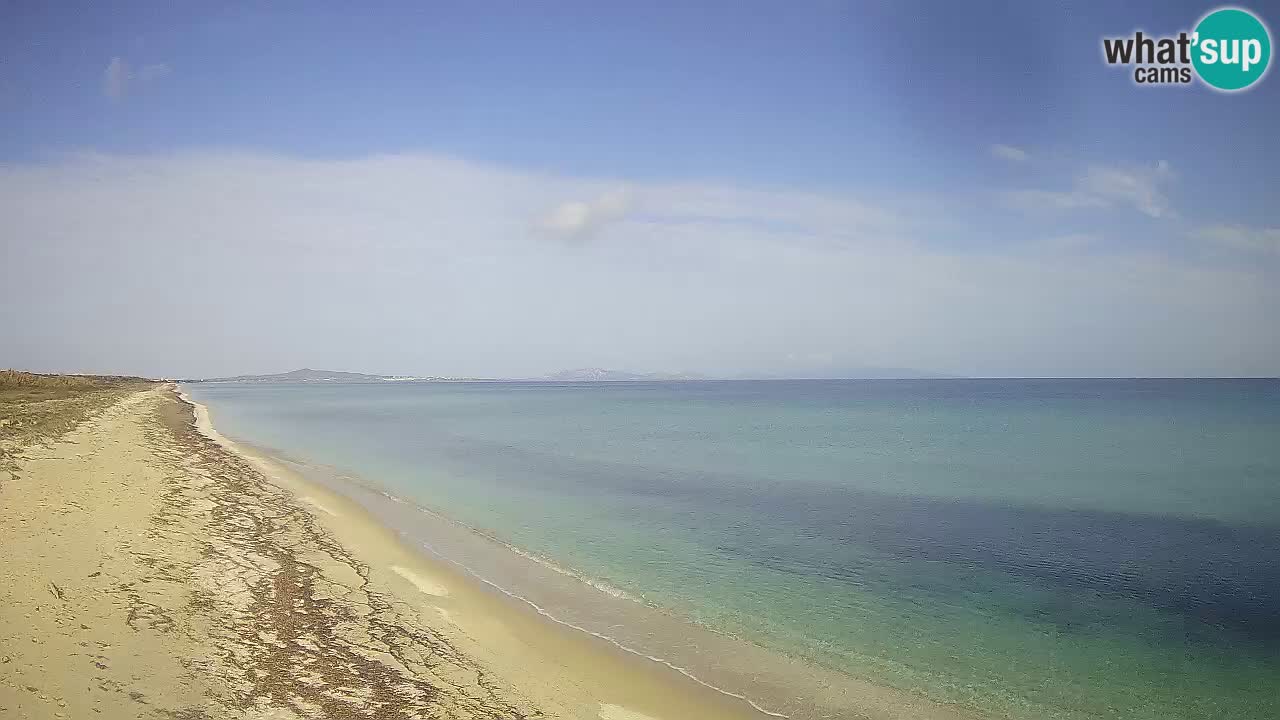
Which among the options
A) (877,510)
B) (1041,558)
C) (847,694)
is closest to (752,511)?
(877,510)

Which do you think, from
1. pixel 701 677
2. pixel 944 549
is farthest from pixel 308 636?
pixel 944 549

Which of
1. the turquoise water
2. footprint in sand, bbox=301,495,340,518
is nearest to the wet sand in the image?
the turquoise water

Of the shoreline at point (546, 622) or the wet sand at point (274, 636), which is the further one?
the shoreline at point (546, 622)

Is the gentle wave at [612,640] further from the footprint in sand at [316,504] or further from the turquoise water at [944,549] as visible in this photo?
the footprint in sand at [316,504]

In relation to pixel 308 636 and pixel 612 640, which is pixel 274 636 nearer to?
pixel 308 636

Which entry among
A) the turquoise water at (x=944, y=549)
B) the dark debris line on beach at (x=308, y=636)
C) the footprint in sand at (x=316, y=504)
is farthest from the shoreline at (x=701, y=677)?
the dark debris line on beach at (x=308, y=636)

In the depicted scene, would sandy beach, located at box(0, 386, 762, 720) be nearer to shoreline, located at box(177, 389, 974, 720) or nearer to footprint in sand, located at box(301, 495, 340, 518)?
shoreline, located at box(177, 389, 974, 720)
